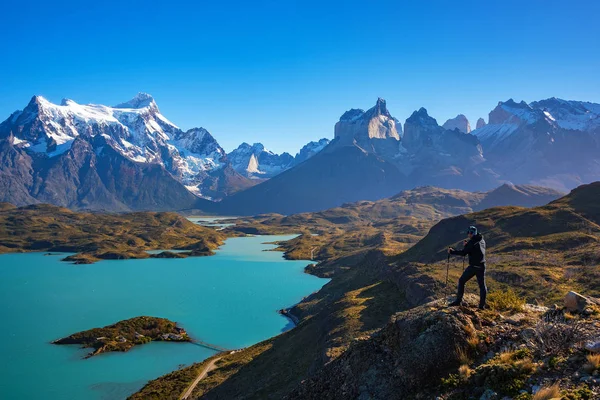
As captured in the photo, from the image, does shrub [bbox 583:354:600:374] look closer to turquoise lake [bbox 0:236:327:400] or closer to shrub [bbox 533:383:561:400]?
shrub [bbox 533:383:561:400]

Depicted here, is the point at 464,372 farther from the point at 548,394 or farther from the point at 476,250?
the point at 476,250

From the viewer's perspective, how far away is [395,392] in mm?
15445

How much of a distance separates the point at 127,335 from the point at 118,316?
2263 centimetres

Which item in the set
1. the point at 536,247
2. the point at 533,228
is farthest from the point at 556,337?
the point at 533,228

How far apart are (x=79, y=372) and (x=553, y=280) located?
8415 cm

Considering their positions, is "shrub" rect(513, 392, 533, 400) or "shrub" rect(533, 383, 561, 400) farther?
"shrub" rect(513, 392, 533, 400)

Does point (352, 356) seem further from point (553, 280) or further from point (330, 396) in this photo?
point (553, 280)

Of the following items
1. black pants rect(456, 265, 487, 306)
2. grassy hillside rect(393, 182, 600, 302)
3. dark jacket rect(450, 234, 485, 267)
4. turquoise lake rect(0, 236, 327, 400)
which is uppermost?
dark jacket rect(450, 234, 485, 267)

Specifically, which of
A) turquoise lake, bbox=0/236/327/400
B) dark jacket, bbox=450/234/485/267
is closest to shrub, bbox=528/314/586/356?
dark jacket, bbox=450/234/485/267

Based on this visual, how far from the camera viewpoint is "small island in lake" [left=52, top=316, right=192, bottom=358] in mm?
94062

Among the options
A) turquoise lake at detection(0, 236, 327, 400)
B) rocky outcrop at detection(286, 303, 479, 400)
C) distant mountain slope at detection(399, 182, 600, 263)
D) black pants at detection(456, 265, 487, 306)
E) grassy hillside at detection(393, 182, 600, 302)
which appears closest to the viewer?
rocky outcrop at detection(286, 303, 479, 400)

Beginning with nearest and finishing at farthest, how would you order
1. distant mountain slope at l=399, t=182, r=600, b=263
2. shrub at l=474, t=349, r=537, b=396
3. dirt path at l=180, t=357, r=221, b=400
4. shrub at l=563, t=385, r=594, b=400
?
shrub at l=563, t=385, r=594, b=400
shrub at l=474, t=349, r=537, b=396
dirt path at l=180, t=357, r=221, b=400
distant mountain slope at l=399, t=182, r=600, b=263

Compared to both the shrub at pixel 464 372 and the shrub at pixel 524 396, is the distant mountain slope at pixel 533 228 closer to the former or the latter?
the shrub at pixel 464 372

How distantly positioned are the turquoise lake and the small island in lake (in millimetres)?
2411
